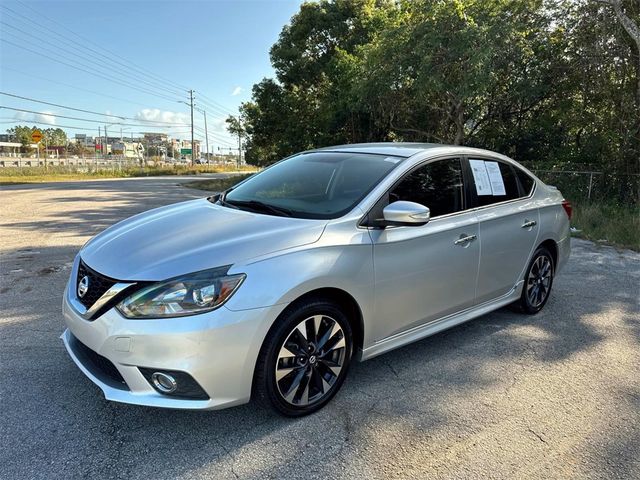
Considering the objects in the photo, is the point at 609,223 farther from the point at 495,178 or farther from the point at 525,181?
the point at 495,178

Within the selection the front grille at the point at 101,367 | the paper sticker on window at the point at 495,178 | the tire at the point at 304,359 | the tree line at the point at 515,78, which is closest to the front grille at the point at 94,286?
the front grille at the point at 101,367

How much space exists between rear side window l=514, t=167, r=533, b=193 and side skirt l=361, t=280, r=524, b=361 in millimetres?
877

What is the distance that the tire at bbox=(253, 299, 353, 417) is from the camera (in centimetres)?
261

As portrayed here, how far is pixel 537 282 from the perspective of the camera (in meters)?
4.65

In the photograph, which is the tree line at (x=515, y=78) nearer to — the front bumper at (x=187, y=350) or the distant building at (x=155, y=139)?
the front bumper at (x=187, y=350)

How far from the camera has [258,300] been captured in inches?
97.4

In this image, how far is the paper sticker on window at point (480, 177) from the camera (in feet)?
13.0

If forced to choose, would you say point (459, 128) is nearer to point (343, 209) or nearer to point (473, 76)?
point (473, 76)

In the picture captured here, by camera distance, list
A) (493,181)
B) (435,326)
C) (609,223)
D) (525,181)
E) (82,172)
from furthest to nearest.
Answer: (82,172), (609,223), (525,181), (493,181), (435,326)

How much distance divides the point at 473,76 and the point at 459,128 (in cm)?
338

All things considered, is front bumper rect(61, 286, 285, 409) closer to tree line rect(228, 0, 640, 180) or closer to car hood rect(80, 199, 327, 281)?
car hood rect(80, 199, 327, 281)

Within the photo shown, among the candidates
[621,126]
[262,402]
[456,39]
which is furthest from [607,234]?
[262,402]

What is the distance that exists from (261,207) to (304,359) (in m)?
1.17

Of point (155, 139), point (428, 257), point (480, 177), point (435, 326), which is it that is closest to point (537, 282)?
point (480, 177)
